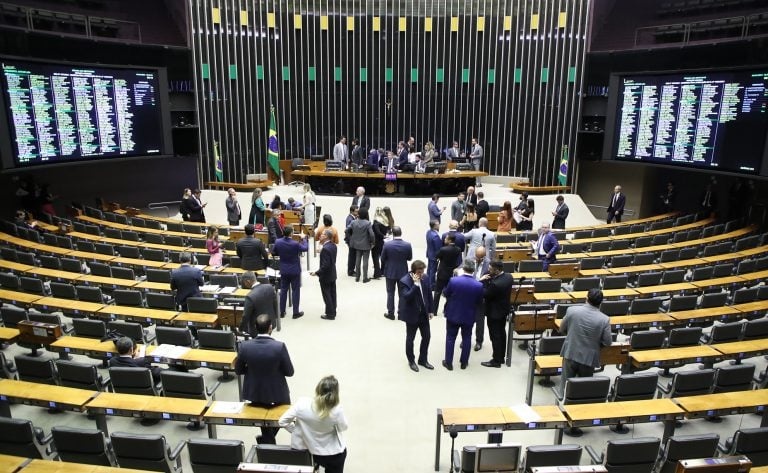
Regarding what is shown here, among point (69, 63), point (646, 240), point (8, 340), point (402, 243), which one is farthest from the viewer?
point (69, 63)

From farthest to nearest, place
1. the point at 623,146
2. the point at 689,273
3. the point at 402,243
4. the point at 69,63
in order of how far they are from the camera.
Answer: the point at 623,146, the point at 69,63, the point at 689,273, the point at 402,243

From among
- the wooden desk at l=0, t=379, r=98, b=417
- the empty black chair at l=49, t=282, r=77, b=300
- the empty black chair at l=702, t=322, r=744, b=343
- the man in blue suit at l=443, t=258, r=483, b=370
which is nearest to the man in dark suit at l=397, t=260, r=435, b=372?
the man in blue suit at l=443, t=258, r=483, b=370

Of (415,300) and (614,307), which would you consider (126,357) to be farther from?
(614,307)

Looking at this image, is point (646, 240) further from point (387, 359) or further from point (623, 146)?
point (387, 359)

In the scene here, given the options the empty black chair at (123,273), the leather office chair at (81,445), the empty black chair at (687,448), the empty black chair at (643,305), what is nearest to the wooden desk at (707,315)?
the empty black chair at (643,305)

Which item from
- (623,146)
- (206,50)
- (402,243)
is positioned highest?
(206,50)

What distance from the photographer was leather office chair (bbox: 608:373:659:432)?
530 cm

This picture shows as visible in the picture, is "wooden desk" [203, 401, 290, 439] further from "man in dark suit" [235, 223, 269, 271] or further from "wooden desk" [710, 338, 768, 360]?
"wooden desk" [710, 338, 768, 360]

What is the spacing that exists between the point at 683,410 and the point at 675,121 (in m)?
9.92

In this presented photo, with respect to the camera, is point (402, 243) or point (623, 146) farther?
point (623, 146)

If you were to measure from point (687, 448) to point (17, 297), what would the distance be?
8.12 m

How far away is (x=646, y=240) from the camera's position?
11195 millimetres

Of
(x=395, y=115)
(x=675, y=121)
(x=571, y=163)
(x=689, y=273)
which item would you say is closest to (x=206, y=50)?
(x=395, y=115)

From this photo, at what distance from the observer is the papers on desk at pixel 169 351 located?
560 cm
